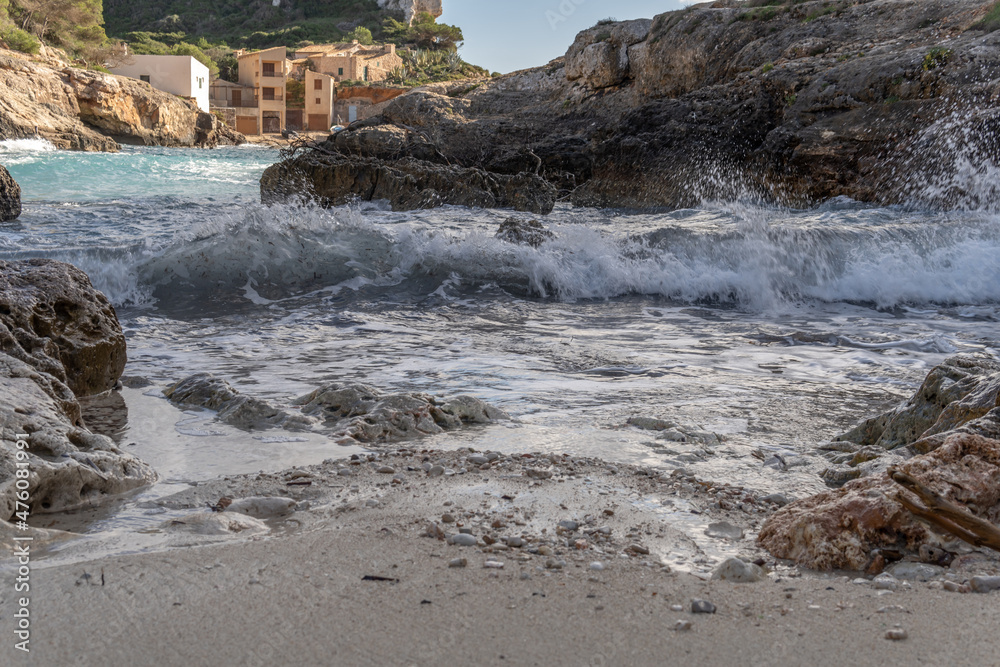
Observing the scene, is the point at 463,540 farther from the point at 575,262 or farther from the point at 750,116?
the point at 750,116

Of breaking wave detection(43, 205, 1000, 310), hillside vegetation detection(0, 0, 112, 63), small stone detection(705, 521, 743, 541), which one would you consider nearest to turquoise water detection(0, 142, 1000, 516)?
breaking wave detection(43, 205, 1000, 310)

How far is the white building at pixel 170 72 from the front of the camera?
47312mm

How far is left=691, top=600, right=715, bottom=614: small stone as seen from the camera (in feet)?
4.81

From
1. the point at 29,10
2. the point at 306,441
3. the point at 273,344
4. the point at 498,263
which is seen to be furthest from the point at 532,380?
the point at 29,10

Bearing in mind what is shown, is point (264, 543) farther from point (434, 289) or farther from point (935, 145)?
point (935, 145)

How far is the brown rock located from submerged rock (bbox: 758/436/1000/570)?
2829mm

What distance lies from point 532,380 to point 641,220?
325 inches

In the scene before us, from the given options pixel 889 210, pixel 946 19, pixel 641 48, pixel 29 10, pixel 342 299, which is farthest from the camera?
pixel 29 10

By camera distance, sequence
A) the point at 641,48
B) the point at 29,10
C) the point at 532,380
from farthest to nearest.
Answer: the point at 29,10
the point at 641,48
the point at 532,380

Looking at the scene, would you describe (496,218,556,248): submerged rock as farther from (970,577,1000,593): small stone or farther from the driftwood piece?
(970,577,1000,593): small stone

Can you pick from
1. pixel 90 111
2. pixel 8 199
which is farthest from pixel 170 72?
pixel 8 199

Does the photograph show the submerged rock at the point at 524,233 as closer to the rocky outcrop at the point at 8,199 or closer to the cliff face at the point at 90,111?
the rocky outcrop at the point at 8,199

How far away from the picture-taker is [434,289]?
6.74 metres

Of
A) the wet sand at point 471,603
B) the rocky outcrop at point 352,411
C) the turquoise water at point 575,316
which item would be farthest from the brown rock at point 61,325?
the wet sand at point 471,603
